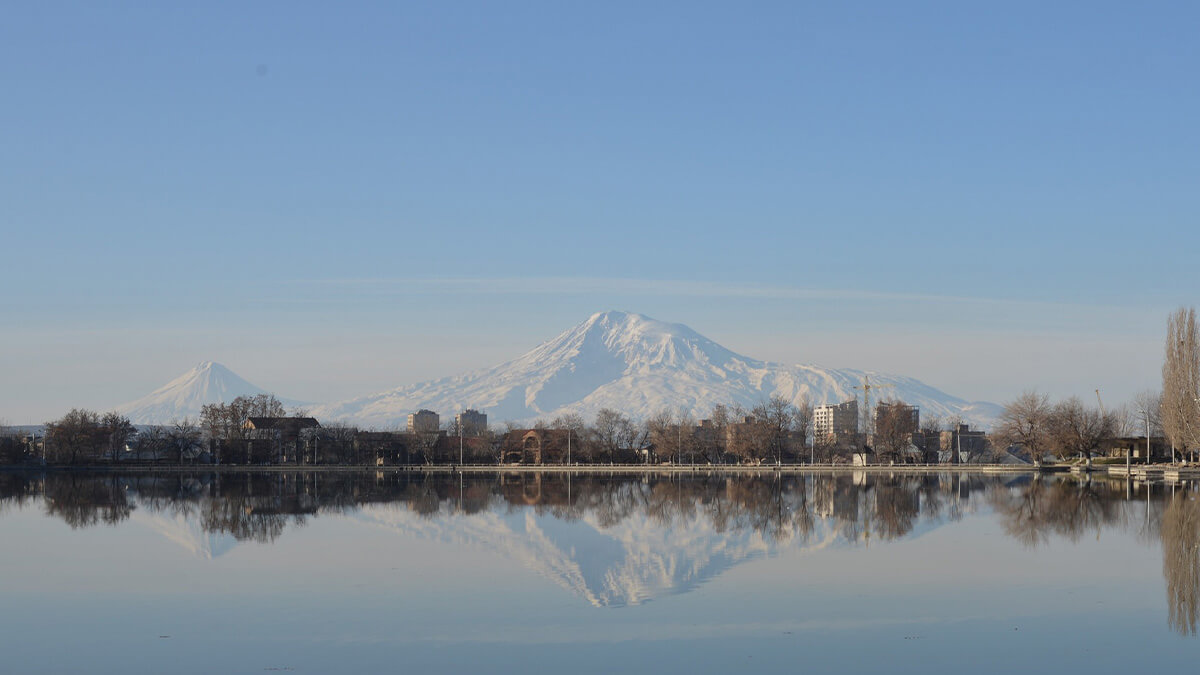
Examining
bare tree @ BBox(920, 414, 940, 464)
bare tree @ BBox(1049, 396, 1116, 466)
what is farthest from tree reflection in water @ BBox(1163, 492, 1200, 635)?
bare tree @ BBox(920, 414, 940, 464)

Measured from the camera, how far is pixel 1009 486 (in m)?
57.5

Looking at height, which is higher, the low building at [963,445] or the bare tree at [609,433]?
the bare tree at [609,433]

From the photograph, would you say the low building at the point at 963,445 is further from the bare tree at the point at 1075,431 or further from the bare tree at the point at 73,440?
the bare tree at the point at 73,440

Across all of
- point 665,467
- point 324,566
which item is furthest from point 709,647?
point 665,467

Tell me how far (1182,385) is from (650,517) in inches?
1637

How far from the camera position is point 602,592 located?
59.1ft

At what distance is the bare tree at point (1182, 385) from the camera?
206 feet

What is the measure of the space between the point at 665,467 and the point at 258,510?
200 ft

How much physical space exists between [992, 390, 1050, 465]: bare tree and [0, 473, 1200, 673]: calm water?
5352 centimetres

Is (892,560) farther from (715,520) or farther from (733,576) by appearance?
(715,520)

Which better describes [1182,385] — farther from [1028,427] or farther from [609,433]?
[609,433]

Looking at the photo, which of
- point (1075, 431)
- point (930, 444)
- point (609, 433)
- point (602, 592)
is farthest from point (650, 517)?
point (609, 433)

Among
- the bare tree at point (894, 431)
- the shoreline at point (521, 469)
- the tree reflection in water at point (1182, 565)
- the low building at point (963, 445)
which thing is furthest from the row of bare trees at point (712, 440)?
the tree reflection in water at point (1182, 565)

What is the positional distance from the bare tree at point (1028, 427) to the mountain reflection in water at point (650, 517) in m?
31.3
